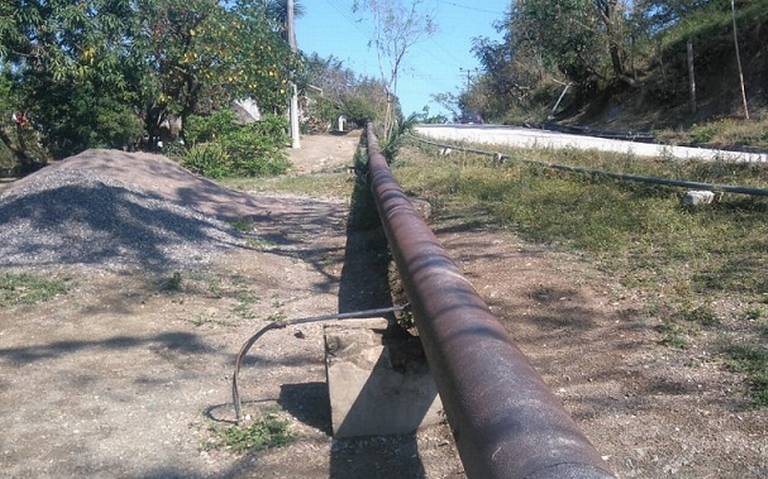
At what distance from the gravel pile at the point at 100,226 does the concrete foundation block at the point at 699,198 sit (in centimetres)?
509

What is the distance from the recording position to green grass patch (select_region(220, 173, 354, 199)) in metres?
16.6

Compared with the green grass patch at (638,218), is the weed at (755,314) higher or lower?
lower

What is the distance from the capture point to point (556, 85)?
45.8 metres

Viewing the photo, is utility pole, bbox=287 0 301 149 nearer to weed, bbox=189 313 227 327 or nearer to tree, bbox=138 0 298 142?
tree, bbox=138 0 298 142

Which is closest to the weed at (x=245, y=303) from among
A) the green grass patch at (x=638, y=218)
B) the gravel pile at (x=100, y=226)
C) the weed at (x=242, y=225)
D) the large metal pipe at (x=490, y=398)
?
the gravel pile at (x=100, y=226)

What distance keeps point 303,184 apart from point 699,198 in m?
11.4

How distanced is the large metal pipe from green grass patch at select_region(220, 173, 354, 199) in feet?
40.0

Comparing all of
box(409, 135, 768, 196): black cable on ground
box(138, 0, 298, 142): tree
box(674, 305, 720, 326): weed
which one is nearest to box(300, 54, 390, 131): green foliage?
box(138, 0, 298, 142): tree

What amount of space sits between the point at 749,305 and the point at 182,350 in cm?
403

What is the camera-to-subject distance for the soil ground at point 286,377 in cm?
405

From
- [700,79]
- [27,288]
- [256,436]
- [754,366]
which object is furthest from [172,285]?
[700,79]

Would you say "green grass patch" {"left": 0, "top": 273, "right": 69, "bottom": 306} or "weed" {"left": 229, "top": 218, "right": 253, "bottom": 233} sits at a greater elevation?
"weed" {"left": 229, "top": 218, "right": 253, "bottom": 233}

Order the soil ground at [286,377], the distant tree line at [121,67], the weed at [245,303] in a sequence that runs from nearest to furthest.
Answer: the soil ground at [286,377], the weed at [245,303], the distant tree line at [121,67]

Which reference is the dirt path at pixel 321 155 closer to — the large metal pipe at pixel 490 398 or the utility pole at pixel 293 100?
the utility pole at pixel 293 100
